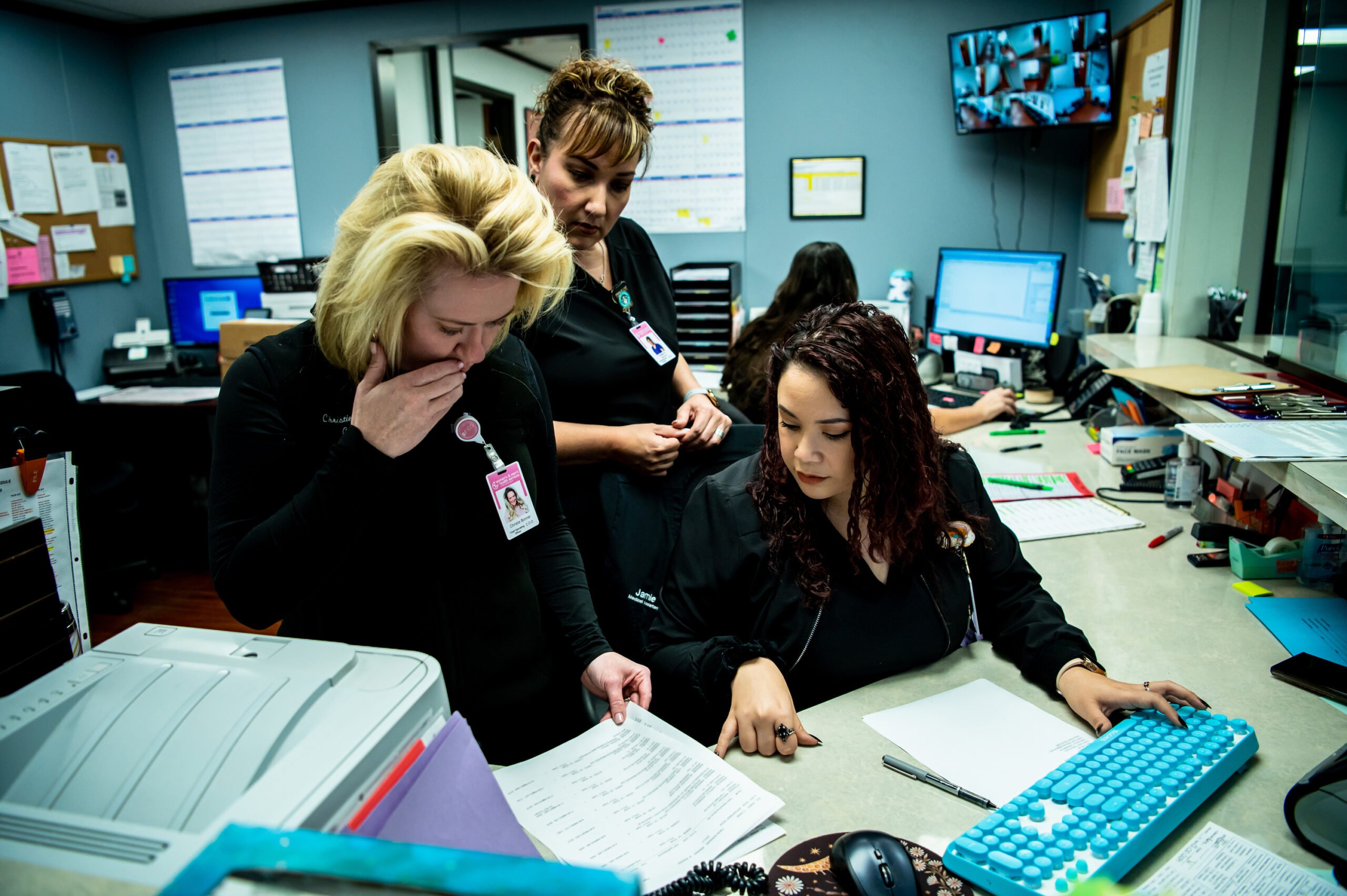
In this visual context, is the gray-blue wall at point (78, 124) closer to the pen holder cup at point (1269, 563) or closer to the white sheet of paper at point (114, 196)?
the white sheet of paper at point (114, 196)

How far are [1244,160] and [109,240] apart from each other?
483 centimetres

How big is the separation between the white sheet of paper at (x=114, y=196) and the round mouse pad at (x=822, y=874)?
4.63m

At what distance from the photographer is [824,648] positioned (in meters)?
1.25

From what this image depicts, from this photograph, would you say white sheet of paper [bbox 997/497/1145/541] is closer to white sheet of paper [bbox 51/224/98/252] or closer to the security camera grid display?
the security camera grid display

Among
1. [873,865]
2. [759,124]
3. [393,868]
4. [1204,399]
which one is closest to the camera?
[393,868]

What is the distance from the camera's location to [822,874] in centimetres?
81

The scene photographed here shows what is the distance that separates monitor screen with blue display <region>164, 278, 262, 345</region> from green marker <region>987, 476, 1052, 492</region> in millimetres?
3605

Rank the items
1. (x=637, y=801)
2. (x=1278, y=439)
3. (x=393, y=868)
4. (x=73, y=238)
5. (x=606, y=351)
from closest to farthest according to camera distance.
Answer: (x=393, y=868), (x=637, y=801), (x=1278, y=439), (x=606, y=351), (x=73, y=238)

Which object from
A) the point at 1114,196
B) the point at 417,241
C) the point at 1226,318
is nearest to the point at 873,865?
the point at 417,241

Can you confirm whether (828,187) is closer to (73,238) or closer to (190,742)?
(190,742)

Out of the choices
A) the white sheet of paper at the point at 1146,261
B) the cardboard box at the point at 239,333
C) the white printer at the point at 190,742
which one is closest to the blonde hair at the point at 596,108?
the white printer at the point at 190,742

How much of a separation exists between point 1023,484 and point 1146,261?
3.67 ft

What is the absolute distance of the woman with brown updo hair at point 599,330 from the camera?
1.52m

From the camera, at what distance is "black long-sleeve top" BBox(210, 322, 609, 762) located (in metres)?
0.93
